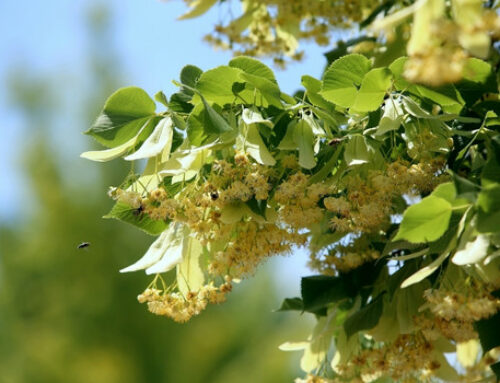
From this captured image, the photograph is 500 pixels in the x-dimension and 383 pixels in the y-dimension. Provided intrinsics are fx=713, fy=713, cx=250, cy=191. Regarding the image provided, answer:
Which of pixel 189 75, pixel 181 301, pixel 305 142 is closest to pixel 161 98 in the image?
pixel 189 75

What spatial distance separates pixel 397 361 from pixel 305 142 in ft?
1.90

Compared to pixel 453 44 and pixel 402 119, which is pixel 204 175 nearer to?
pixel 402 119

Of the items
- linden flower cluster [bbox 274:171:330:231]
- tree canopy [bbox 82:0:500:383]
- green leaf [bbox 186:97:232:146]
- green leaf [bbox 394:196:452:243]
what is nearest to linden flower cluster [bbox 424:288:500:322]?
tree canopy [bbox 82:0:500:383]

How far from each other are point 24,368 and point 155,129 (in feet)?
14.9

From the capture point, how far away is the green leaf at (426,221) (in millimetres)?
1105

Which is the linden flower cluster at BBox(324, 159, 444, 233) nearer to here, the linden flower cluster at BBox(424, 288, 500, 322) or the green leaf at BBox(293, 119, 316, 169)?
the green leaf at BBox(293, 119, 316, 169)

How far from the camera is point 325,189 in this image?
1.35m

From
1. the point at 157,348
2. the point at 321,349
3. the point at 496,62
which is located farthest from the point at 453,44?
the point at 157,348

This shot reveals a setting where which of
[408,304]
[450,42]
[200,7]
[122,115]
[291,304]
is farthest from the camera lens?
[200,7]

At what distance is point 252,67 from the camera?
1.43 metres

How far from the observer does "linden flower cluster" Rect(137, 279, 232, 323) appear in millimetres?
1418

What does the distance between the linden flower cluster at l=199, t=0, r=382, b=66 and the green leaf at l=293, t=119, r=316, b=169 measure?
105 centimetres

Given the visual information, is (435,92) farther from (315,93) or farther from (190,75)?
(190,75)

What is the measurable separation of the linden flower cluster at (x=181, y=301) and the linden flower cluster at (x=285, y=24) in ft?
3.87
